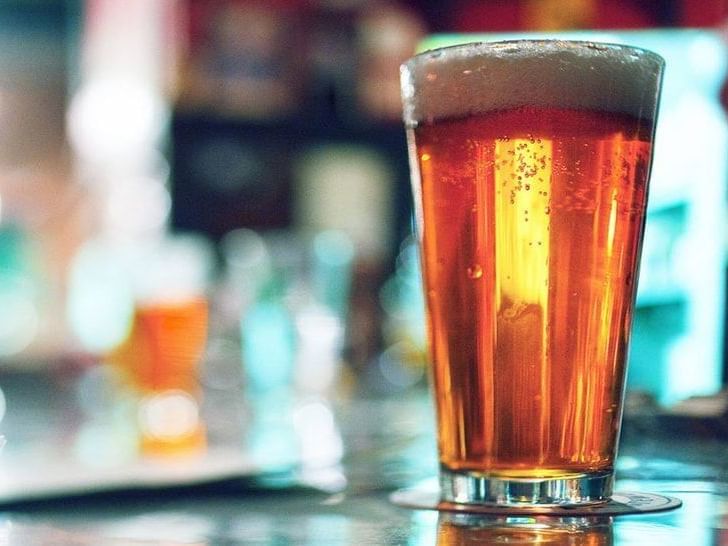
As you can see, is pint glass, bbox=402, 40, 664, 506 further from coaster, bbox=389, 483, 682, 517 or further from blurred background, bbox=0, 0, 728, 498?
blurred background, bbox=0, 0, 728, 498

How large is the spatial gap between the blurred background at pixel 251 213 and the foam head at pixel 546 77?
0.46 meters

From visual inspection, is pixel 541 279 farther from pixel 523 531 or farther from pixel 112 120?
pixel 112 120

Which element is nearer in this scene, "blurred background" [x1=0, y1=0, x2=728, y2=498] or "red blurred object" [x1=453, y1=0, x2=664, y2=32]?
"blurred background" [x1=0, y1=0, x2=728, y2=498]

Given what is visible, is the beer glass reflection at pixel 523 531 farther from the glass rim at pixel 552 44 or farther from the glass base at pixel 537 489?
the glass rim at pixel 552 44

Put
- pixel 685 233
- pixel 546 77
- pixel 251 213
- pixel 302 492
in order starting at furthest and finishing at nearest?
1. pixel 251 213
2. pixel 685 233
3. pixel 302 492
4. pixel 546 77

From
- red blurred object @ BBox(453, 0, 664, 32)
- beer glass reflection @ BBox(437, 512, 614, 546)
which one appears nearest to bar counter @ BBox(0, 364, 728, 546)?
beer glass reflection @ BBox(437, 512, 614, 546)

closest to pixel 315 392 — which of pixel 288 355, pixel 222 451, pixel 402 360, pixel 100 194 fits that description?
pixel 288 355

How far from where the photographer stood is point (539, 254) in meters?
0.68

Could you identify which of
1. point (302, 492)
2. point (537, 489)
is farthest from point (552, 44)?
point (302, 492)

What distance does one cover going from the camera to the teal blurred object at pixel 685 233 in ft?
3.73

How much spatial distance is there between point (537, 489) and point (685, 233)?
23.1 inches

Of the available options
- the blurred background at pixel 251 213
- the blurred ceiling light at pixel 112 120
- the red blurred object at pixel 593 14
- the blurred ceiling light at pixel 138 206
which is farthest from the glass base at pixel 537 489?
the blurred ceiling light at pixel 112 120

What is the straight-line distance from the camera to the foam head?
688mm

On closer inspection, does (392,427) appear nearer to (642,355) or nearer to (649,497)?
(642,355)
